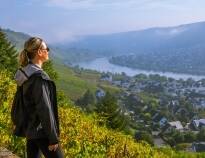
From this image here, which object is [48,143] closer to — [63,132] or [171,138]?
[63,132]

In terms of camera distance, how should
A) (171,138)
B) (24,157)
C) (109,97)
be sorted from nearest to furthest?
(24,157) → (109,97) → (171,138)

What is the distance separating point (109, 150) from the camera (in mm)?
11156

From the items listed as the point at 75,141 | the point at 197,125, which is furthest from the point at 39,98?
the point at 197,125

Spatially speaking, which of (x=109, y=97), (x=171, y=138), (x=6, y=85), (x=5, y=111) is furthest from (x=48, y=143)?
(x=171, y=138)

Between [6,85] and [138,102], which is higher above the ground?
[6,85]

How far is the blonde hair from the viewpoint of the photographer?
611 cm

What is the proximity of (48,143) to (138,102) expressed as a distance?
14314 centimetres

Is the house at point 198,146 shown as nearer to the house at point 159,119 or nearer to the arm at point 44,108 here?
the house at point 159,119

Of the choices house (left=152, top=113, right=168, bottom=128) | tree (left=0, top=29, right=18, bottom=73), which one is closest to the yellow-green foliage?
tree (left=0, top=29, right=18, bottom=73)

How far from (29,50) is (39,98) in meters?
0.60

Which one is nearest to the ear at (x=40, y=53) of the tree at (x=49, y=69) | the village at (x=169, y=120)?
the tree at (x=49, y=69)

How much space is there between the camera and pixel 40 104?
238 inches

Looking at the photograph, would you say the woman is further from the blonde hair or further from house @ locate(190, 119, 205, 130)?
house @ locate(190, 119, 205, 130)

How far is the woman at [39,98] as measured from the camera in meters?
6.05
